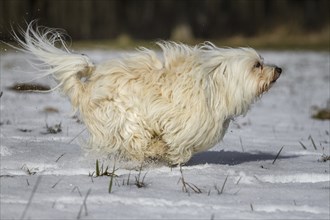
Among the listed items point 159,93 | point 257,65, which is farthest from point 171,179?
point 257,65

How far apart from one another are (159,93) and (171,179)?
0.82 metres

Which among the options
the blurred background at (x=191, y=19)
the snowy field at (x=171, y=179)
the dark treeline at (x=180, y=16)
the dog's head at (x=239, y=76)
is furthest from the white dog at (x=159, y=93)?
the dark treeline at (x=180, y=16)

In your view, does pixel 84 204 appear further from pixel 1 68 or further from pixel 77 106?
pixel 1 68

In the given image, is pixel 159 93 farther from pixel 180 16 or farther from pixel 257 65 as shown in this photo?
pixel 180 16

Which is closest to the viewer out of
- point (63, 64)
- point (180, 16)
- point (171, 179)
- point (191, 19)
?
point (171, 179)

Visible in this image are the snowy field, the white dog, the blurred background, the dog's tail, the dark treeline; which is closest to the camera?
the snowy field

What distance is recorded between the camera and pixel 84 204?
12.3ft

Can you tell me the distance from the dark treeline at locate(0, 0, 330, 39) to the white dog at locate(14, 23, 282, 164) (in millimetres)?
28090

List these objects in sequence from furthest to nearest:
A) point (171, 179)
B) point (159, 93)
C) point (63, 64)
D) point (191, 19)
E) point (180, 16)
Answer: point (191, 19) < point (180, 16) < point (63, 64) < point (159, 93) < point (171, 179)

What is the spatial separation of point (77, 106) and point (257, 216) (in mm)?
2127

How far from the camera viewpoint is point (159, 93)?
5316 millimetres

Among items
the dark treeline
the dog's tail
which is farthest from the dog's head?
the dark treeline

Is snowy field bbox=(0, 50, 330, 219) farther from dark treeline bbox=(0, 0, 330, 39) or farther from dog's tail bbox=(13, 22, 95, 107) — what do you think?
dark treeline bbox=(0, 0, 330, 39)

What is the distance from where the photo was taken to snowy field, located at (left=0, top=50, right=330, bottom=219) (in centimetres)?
382
